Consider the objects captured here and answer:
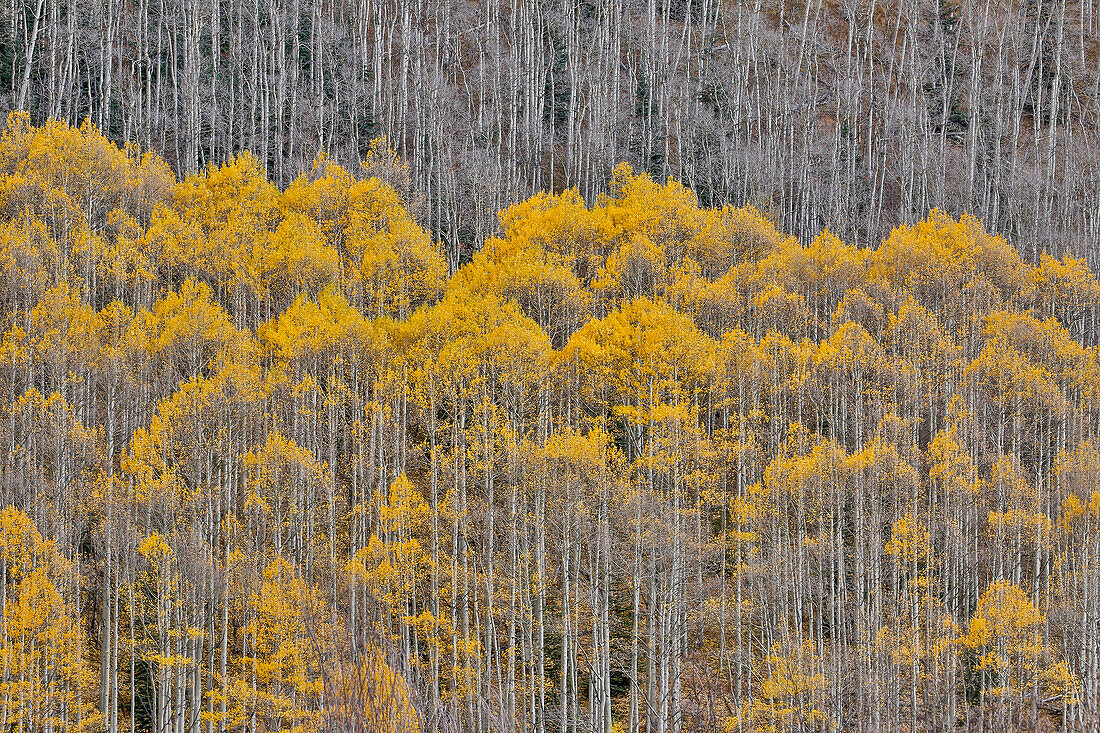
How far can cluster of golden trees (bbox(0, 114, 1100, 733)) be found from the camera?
85.3 feet

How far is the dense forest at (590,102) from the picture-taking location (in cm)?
5075

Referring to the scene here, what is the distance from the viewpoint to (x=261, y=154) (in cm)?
5162

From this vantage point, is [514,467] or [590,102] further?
[590,102]

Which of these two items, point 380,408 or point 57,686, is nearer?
point 57,686

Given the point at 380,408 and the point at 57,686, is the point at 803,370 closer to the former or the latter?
the point at 380,408

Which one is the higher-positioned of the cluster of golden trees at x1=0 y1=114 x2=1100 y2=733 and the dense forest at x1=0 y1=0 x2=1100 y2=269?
the dense forest at x1=0 y1=0 x2=1100 y2=269

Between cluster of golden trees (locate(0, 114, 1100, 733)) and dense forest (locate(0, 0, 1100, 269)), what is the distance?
9846 mm

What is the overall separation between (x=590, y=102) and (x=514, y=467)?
107 ft

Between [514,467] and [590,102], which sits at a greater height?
[590,102]

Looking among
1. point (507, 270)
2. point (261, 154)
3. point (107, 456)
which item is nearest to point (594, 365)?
point (507, 270)

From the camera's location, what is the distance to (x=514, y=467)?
2867 centimetres

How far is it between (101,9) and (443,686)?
3878cm

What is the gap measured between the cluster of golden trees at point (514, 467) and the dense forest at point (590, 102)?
32.3 ft

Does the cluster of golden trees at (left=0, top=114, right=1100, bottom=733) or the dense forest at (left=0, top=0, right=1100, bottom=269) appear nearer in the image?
the cluster of golden trees at (left=0, top=114, right=1100, bottom=733)
